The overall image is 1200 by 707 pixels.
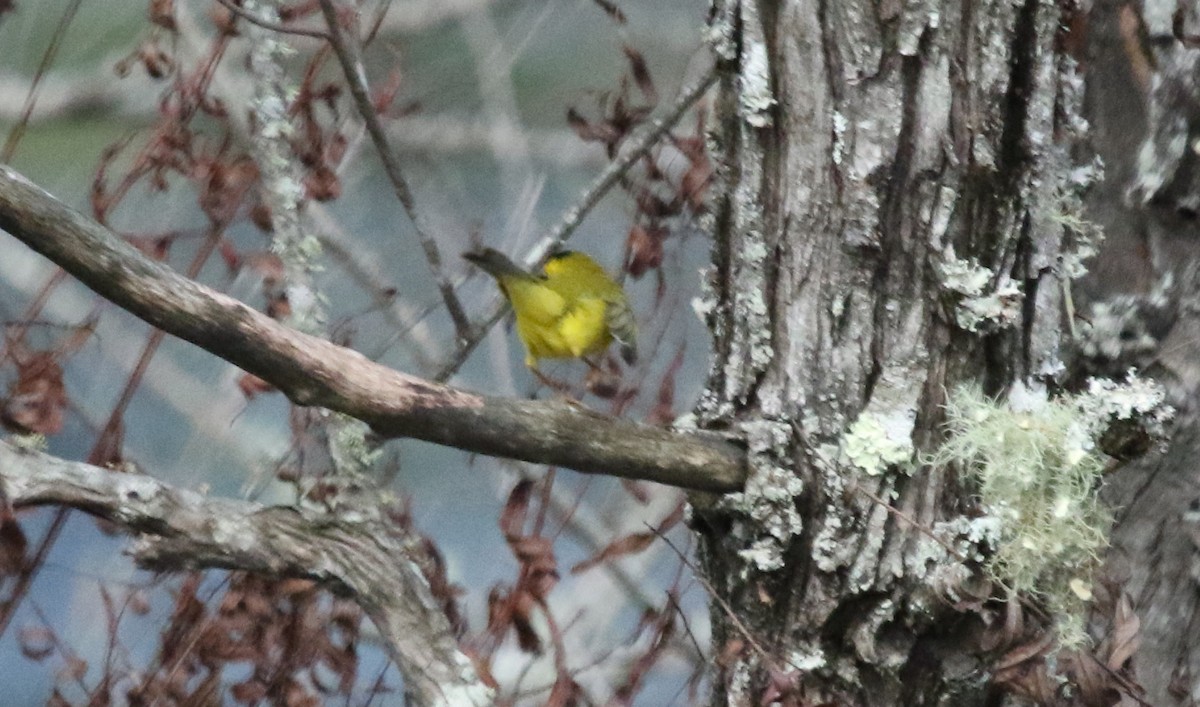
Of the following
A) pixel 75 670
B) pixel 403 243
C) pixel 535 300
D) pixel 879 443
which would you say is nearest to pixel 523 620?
pixel 879 443

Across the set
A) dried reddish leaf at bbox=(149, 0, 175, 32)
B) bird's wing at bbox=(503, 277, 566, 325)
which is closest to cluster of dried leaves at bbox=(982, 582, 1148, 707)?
bird's wing at bbox=(503, 277, 566, 325)

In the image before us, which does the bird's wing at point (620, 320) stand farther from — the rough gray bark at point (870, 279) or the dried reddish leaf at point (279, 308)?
the rough gray bark at point (870, 279)

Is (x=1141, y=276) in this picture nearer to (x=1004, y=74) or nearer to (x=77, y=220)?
(x=1004, y=74)

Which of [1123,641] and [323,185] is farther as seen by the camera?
[323,185]

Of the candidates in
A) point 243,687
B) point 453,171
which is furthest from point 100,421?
point 243,687

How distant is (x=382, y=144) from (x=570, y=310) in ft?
1.46

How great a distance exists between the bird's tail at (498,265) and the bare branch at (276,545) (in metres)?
0.38

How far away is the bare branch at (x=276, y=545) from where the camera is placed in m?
0.93

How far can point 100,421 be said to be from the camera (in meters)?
2.28

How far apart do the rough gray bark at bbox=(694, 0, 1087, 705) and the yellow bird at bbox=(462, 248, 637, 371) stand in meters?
0.55

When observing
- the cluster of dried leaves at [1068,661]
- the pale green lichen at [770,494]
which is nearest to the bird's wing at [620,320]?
the pale green lichen at [770,494]

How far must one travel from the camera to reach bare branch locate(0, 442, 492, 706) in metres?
0.93

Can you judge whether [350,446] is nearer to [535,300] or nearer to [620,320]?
[535,300]

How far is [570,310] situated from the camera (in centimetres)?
160
